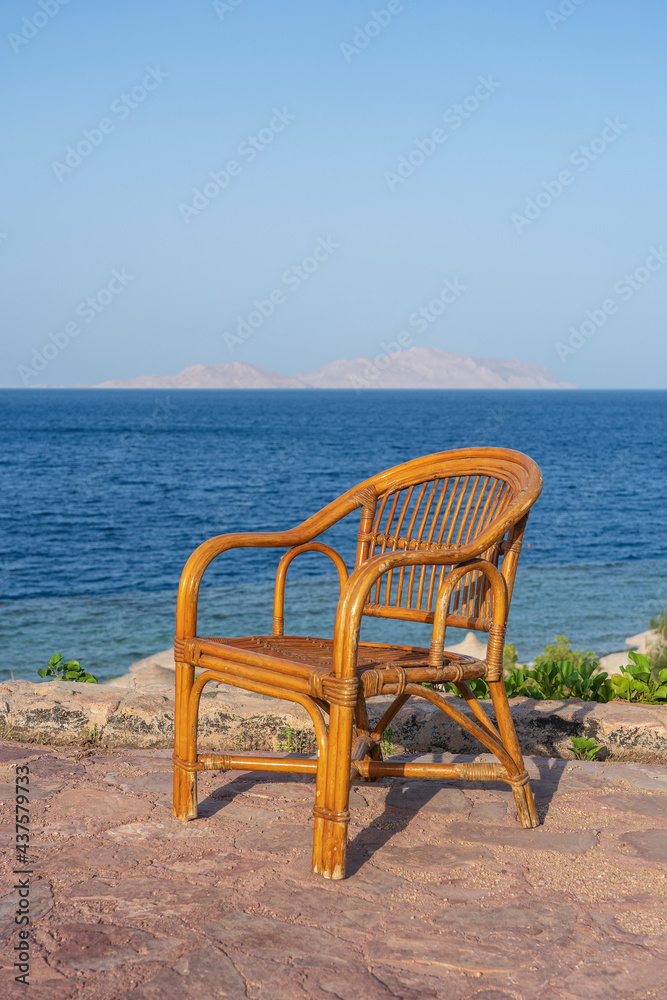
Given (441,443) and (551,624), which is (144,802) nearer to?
(551,624)

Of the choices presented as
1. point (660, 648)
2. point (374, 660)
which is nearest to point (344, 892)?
point (374, 660)

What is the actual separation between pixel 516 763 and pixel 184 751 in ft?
3.40

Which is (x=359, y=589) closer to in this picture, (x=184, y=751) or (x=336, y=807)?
(x=336, y=807)

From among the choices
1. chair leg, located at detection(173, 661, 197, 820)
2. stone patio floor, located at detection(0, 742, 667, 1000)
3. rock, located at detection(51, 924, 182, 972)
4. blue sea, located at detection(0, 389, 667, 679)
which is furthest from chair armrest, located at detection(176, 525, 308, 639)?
blue sea, located at detection(0, 389, 667, 679)

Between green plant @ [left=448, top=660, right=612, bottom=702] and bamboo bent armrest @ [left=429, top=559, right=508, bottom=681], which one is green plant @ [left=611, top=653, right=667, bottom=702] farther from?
bamboo bent armrest @ [left=429, top=559, right=508, bottom=681]

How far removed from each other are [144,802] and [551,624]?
10.8 m

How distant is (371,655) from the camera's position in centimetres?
281

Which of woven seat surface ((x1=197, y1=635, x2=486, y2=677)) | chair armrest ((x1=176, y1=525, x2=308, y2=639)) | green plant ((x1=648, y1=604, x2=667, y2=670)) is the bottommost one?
green plant ((x1=648, y1=604, x2=667, y2=670))

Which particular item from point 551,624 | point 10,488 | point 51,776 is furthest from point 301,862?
point 10,488

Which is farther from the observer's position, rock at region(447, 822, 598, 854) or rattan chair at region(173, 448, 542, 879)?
rock at region(447, 822, 598, 854)

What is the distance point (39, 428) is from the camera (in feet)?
220

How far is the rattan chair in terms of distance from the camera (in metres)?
2.36

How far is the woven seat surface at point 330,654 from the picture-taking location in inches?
103

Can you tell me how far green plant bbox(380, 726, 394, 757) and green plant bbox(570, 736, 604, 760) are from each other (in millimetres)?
742
